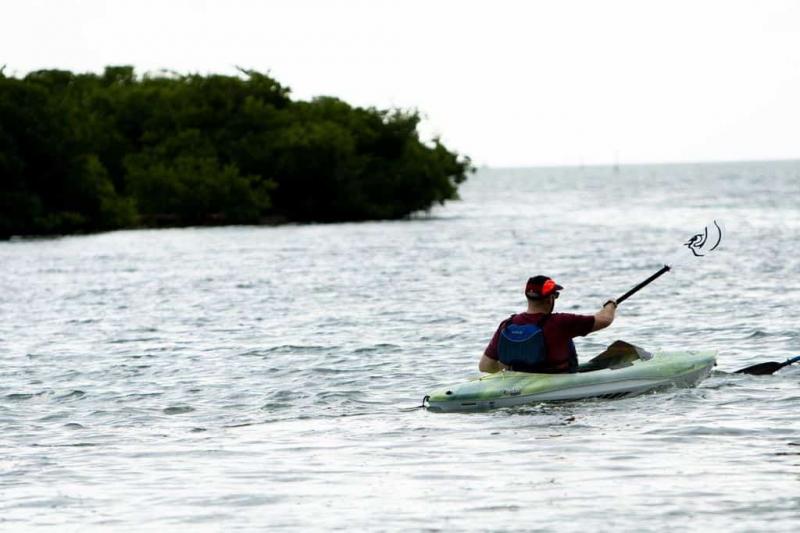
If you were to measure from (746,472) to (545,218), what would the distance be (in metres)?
70.8

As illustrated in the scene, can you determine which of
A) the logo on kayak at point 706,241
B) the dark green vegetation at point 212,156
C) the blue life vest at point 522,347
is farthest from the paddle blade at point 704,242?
the dark green vegetation at point 212,156

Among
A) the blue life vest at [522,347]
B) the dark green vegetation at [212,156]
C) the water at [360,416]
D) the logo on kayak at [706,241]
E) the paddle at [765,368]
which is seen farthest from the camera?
the dark green vegetation at [212,156]

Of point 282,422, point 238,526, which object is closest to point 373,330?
point 282,422

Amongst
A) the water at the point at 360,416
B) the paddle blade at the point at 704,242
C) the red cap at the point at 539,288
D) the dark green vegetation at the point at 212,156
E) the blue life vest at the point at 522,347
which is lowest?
the water at the point at 360,416

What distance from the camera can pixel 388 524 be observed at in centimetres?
941

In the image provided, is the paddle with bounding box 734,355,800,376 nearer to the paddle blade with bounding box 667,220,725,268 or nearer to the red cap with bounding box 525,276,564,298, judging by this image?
the paddle blade with bounding box 667,220,725,268

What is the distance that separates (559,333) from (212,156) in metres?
66.6

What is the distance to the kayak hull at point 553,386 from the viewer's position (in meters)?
13.7

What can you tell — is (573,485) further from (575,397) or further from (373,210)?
(373,210)

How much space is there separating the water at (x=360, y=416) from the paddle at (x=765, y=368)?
16 centimetres

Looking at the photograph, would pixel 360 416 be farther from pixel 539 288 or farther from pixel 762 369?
pixel 762 369

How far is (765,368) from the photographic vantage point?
15984 millimetres

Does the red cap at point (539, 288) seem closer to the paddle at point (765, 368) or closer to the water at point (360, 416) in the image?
the water at point (360, 416)

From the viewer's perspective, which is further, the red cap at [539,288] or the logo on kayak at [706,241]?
the logo on kayak at [706,241]
